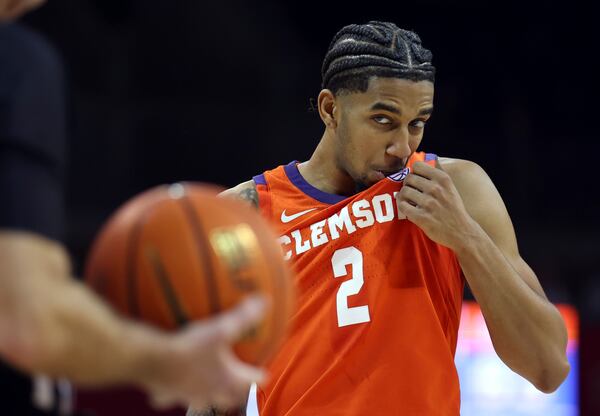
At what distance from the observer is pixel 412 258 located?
9.86 ft

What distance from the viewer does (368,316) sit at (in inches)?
116

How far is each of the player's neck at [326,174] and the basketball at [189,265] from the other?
1.33m

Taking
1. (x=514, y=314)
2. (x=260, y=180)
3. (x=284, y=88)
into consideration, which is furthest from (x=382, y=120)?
(x=284, y=88)

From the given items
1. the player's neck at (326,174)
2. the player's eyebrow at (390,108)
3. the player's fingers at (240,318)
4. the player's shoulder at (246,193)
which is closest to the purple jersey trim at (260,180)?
the player's shoulder at (246,193)

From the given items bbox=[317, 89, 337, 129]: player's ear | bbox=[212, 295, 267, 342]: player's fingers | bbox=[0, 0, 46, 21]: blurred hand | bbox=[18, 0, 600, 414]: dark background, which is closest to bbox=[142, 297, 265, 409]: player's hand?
bbox=[212, 295, 267, 342]: player's fingers

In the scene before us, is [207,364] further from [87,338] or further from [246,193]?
[246,193]

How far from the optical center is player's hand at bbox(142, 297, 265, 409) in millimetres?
1694

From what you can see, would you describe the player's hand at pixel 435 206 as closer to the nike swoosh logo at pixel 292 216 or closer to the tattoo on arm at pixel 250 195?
the nike swoosh logo at pixel 292 216

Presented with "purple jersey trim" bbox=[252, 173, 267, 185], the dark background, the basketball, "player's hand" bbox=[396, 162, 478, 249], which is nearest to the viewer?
the basketball

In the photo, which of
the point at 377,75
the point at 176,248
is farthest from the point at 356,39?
the point at 176,248

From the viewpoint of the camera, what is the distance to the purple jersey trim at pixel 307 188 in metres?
3.25

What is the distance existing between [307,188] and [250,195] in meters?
0.20

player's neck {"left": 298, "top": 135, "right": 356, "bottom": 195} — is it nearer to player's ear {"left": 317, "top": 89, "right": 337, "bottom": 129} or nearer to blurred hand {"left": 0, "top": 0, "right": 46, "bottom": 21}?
player's ear {"left": 317, "top": 89, "right": 337, "bottom": 129}

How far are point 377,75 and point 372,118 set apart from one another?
14cm
